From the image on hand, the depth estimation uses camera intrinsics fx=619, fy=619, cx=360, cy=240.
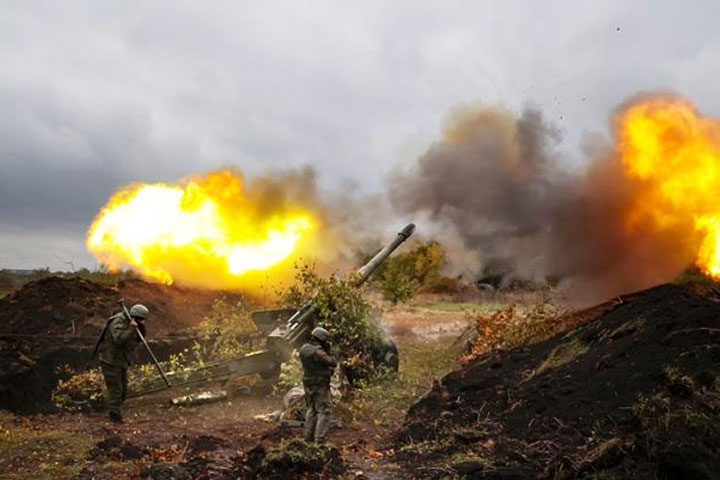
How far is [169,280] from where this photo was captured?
23.8 m

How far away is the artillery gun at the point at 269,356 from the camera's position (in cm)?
1290

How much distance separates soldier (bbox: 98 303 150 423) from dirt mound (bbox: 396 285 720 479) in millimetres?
5503

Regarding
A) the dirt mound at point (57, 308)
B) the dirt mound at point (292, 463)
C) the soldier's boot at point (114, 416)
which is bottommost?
the dirt mound at point (292, 463)

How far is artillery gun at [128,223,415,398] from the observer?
508 inches

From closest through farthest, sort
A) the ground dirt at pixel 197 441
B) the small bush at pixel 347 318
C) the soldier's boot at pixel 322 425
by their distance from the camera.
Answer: the ground dirt at pixel 197 441 → the soldier's boot at pixel 322 425 → the small bush at pixel 347 318

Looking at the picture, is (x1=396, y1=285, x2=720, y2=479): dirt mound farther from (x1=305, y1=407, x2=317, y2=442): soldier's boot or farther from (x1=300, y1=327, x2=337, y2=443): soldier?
(x1=305, y1=407, x2=317, y2=442): soldier's boot

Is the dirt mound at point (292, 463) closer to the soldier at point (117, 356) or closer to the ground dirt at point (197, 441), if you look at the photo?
the ground dirt at point (197, 441)

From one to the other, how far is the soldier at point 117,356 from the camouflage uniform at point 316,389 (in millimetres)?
3981

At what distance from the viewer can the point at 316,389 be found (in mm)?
9984

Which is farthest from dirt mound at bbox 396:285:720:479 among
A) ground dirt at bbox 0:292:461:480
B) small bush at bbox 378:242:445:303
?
small bush at bbox 378:242:445:303

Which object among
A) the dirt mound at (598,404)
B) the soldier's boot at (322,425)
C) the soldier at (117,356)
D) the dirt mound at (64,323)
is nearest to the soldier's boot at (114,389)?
the soldier at (117,356)

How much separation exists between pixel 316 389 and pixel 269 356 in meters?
3.85

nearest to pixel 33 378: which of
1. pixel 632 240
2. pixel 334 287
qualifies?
pixel 334 287

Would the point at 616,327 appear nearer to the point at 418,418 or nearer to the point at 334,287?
the point at 418,418
